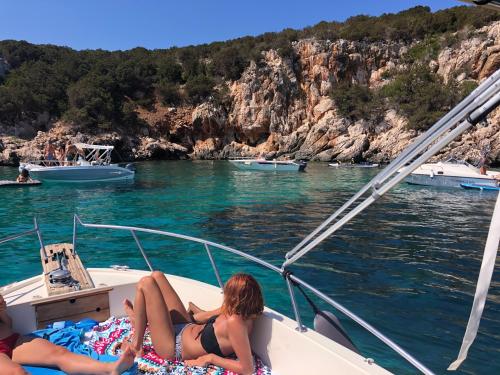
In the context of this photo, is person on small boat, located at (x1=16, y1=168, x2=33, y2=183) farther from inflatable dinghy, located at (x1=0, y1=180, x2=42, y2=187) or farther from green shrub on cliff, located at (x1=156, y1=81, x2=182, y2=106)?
green shrub on cliff, located at (x1=156, y1=81, x2=182, y2=106)

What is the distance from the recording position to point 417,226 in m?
13.5

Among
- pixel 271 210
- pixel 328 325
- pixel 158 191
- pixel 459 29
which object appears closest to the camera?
pixel 328 325

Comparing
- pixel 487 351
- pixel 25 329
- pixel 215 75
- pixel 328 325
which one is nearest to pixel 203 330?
pixel 328 325

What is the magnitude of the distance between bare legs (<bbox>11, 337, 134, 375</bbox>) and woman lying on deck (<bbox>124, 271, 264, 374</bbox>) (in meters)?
0.37

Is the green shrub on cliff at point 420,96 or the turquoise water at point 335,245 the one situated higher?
the green shrub on cliff at point 420,96

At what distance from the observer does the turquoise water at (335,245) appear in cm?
623

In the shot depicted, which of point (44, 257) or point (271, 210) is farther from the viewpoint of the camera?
point (271, 210)

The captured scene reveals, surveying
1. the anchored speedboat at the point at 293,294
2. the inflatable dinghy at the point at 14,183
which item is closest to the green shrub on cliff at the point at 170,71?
the inflatable dinghy at the point at 14,183

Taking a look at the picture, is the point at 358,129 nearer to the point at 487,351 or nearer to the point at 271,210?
the point at 271,210

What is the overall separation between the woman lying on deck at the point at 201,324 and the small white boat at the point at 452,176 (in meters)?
23.0

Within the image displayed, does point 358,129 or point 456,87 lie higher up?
point 456,87

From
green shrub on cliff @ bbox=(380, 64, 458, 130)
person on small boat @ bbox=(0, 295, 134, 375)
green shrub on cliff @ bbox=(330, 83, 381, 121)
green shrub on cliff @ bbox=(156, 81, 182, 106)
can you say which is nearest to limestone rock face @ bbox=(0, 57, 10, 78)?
green shrub on cliff @ bbox=(156, 81, 182, 106)

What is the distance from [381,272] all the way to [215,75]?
5574 centimetres

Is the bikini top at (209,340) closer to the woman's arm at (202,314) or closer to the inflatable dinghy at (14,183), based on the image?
the woman's arm at (202,314)
